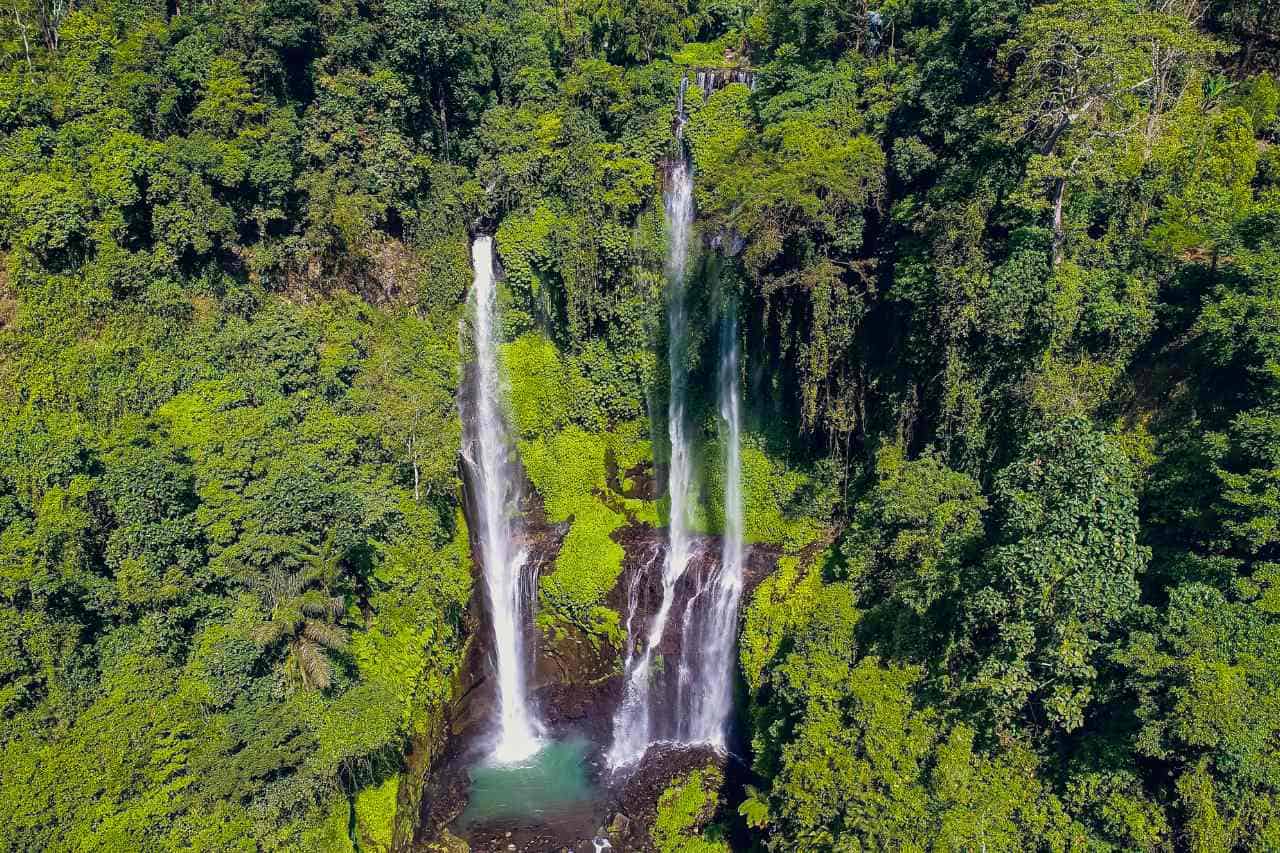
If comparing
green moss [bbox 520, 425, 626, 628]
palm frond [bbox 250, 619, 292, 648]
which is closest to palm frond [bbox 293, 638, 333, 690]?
palm frond [bbox 250, 619, 292, 648]

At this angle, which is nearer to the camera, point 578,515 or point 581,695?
point 581,695

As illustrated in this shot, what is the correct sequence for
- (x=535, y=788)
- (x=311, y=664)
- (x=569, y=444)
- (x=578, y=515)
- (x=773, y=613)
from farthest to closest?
(x=569, y=444), (x=578, y=515), (x=535, y=788), (x=773, y=613), (x=311, y=664)

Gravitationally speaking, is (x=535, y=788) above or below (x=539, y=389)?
below

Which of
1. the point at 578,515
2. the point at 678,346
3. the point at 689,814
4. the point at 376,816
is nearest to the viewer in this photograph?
the point at 376,816

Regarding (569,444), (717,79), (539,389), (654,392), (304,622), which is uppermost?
(717,79)

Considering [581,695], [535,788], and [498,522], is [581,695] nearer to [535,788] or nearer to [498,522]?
[535,788]

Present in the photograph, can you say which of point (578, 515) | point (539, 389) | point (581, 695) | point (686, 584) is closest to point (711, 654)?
point (686, 584)

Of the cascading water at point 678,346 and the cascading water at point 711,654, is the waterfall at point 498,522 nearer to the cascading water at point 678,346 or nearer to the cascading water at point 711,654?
the cascading water at point 711,654
